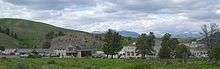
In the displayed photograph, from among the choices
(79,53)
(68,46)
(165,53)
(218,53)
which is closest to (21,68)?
(218,53)

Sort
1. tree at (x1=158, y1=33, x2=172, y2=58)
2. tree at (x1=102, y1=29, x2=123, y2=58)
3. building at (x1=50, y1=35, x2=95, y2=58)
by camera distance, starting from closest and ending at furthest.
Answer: tree at (x1=158, y1=33, x2=172, y2=58), tree at (x1=102, y1=29, x2=123, y2=58), building at (x1=50, y1=35, x2=95, y2=58)

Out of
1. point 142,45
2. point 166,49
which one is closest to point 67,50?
point 142,45

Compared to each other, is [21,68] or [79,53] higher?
[21,68]

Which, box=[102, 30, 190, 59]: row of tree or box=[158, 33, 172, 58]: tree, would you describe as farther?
box=[102, 30, 190, 59]: row of tree

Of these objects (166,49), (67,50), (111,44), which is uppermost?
(111,44)

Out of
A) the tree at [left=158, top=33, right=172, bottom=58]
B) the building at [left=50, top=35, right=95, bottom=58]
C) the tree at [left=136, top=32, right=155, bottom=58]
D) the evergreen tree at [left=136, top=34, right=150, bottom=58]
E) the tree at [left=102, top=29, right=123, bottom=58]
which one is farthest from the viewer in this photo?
the building at [left=50, top=35, right=95, bottom=58]

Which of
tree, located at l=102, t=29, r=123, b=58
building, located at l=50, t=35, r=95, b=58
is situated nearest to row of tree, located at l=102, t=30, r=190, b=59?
tree, located at l=102, t=29, r=123, b=58

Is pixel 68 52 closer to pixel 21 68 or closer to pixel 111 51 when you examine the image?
pixel 111 51

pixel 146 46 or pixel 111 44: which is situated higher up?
pixel 111 44

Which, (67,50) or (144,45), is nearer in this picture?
(144,45)

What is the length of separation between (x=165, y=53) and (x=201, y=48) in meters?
63.6

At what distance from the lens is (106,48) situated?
123938 millimetres

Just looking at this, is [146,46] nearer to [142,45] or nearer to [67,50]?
[142,45]

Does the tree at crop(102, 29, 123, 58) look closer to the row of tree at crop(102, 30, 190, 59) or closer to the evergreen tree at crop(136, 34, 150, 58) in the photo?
the row of tree at crop(102, 30, 190, 59)
